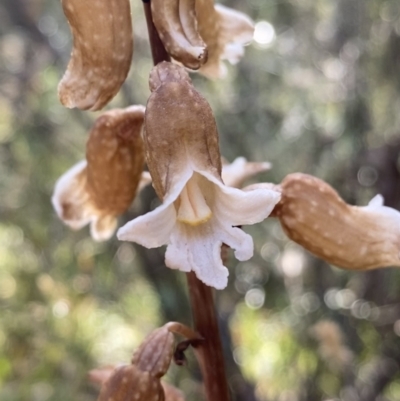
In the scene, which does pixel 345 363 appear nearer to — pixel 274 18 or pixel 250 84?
pixel 250 84

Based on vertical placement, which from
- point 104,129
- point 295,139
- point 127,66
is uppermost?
point 127,66

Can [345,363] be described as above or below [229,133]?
below

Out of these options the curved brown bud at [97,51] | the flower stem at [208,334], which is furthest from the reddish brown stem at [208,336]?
the curved brown bud at [97,51]

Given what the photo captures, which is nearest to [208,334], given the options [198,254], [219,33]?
[198,254]

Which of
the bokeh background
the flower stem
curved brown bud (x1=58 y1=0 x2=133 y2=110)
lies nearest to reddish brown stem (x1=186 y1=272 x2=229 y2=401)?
the flower stem

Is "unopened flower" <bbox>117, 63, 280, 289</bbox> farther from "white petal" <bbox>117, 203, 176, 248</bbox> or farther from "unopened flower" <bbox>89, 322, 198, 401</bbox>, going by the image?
"unopened flower" <bbox>89, 322, 198, 401</bbox>

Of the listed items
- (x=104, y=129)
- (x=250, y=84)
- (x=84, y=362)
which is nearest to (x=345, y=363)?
(x=84, y=362)
